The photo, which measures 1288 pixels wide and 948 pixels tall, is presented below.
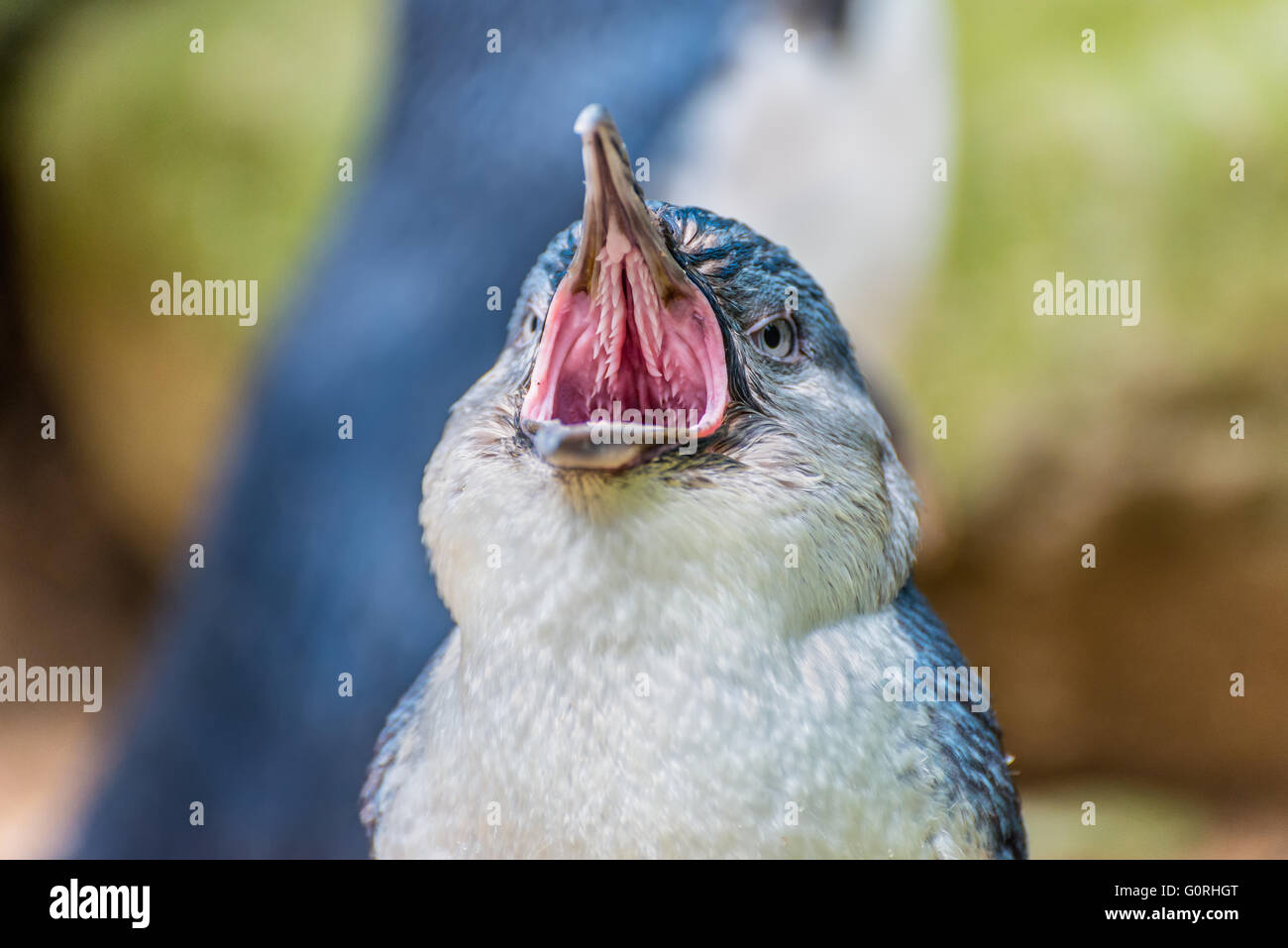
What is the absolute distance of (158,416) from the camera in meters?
2.20

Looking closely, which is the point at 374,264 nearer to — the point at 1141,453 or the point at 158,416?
the point at 158,416

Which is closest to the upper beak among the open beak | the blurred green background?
the open beak

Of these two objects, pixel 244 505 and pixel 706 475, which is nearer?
pixel 706 475

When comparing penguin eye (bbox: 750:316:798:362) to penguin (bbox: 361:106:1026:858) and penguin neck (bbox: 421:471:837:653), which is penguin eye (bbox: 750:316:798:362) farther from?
penguin neck (bbox: 421:471:837:653)

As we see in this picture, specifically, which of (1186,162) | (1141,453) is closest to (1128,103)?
(1186,162)

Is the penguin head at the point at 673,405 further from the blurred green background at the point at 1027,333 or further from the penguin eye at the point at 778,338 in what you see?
the blurred green background at the point at 1027,333

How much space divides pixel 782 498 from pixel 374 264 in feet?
3.26

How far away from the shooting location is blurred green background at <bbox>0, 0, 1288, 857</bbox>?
175cm

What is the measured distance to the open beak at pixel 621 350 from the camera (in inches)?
27.4

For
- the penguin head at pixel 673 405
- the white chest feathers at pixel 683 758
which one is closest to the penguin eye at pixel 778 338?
the penguin head at pixel 673 405

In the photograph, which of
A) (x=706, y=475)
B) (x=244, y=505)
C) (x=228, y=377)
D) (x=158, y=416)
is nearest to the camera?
(x=706, y=475)

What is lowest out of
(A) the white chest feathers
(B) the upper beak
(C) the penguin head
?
(A) the white chest feathers

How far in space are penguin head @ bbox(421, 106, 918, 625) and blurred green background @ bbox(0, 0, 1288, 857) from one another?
925 millimetres

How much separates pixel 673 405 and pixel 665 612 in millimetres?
139
